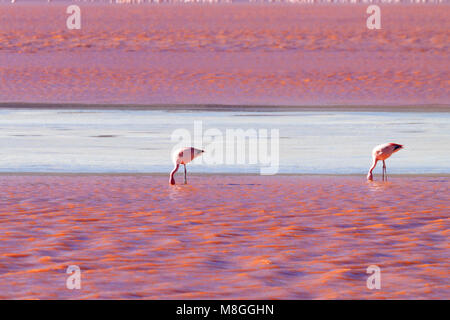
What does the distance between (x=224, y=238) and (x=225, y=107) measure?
1470 cm

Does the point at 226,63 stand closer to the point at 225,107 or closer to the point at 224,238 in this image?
the point at 225,107

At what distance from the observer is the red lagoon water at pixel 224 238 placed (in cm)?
550

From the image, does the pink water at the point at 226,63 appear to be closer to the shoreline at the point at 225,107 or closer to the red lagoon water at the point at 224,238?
the shoreline at the point at 225,107

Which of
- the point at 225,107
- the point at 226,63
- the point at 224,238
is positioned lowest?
the point at 224,238

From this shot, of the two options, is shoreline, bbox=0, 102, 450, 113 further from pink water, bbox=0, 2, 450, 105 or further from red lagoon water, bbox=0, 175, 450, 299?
red lagoon water, bbox=0, 175, 450, 299

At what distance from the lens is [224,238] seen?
701 centimetres

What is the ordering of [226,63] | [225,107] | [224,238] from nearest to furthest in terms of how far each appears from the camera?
[224,238] < [225,107] < [226,63]

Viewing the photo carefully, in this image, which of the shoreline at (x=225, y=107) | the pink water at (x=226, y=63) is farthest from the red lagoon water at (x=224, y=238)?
the pink water at (x=226, y=63)

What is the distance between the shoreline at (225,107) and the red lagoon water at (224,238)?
10691 millimetres

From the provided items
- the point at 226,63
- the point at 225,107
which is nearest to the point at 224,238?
the point at 225,107

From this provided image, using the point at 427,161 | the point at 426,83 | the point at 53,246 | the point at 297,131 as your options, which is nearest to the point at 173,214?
the point at 53,246
